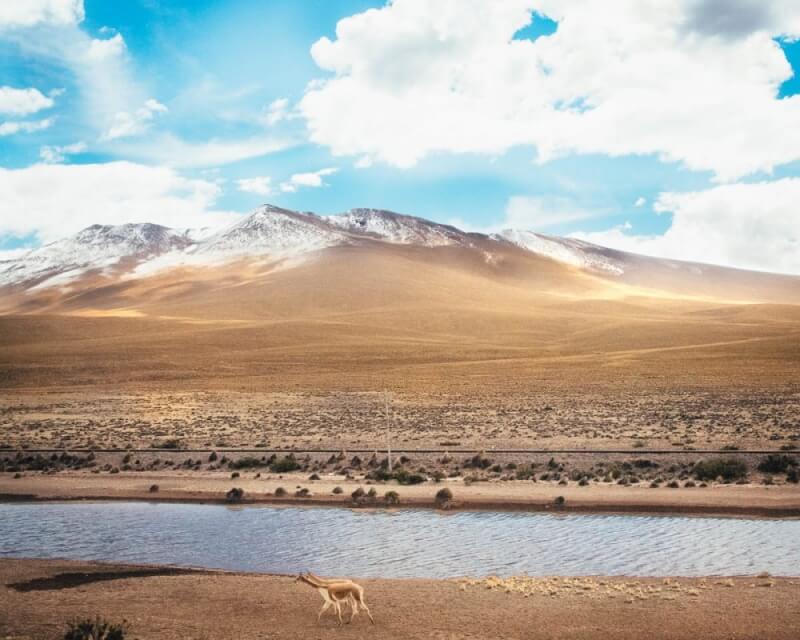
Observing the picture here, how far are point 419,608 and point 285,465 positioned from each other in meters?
17.8

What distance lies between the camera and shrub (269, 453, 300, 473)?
30.6 metres

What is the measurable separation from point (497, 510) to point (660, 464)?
373 inches

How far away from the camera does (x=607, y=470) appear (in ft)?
92.3

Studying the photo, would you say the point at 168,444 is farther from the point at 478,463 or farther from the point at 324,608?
the point at 324,608

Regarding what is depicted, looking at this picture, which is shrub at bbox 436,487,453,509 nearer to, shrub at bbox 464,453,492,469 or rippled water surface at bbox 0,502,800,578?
rippled water surface at bbox 0,502,800,578

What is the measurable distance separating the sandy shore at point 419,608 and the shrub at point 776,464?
44.3 feet

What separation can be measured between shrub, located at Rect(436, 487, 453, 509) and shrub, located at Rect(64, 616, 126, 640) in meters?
13.0

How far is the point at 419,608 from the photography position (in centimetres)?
1375

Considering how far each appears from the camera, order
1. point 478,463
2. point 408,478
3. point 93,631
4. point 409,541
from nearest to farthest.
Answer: point 93,631 → point 409,541 → point 408,478 → point 478,463

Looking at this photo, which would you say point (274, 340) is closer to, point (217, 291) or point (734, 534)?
point (217, 291)

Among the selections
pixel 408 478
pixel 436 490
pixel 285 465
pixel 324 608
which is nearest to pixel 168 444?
pixel 285 465

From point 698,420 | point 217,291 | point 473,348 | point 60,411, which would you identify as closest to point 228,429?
point 60,411

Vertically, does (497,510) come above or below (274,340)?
below

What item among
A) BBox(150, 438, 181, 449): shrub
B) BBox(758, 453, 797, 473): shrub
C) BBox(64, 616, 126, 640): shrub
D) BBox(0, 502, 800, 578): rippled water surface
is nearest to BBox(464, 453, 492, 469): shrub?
BBox(0, 502, 800, 578): rippled water surface
